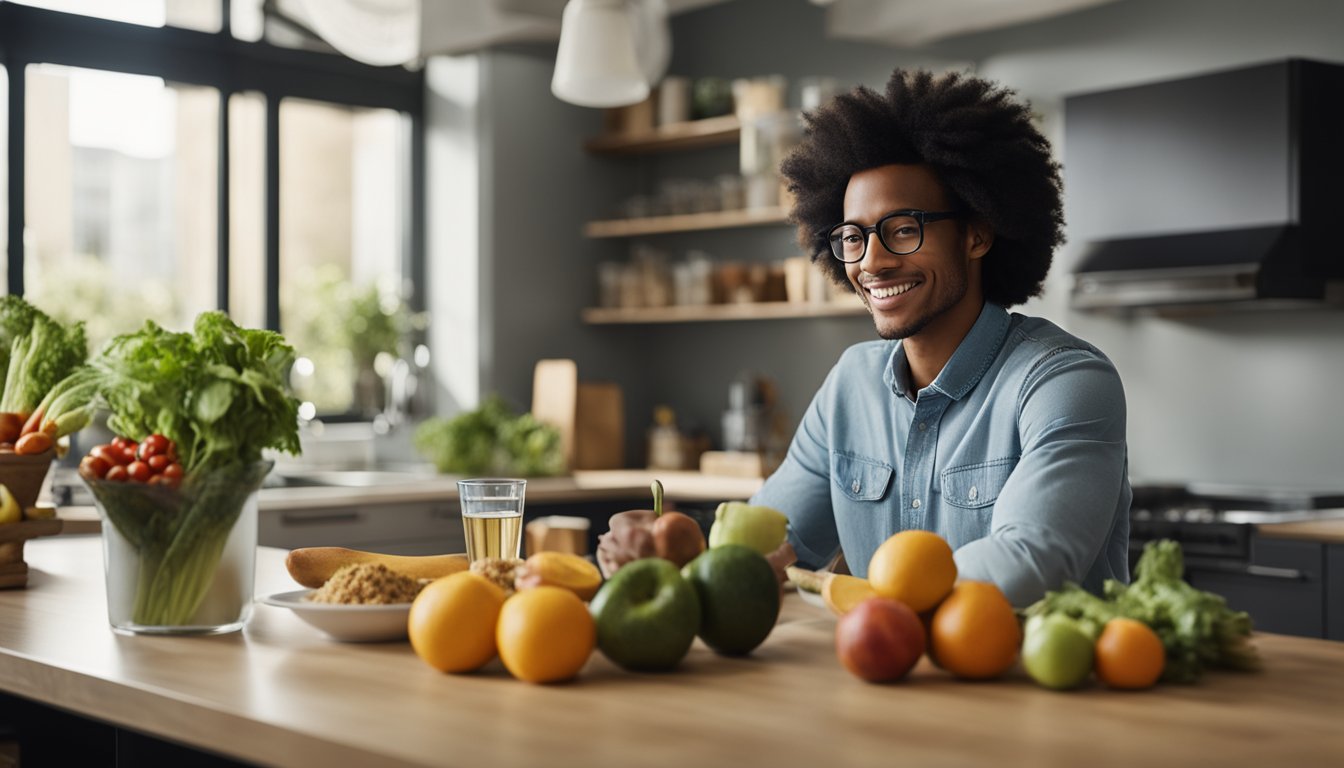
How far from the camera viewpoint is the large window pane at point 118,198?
4.77 meters

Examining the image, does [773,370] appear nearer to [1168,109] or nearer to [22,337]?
[1168,109]

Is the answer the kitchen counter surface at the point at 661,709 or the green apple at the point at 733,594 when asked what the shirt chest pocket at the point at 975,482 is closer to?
the kitchen counter surface at the point at 661,709

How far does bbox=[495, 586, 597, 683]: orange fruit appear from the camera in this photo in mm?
1298

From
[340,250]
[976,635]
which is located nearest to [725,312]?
[340,250]

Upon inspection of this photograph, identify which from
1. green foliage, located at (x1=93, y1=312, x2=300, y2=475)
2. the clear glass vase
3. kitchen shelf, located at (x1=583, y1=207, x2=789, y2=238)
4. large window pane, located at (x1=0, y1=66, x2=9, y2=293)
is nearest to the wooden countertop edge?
the clear glass vase

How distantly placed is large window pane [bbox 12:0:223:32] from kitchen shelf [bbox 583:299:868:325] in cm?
176

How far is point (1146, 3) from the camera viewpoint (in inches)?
174

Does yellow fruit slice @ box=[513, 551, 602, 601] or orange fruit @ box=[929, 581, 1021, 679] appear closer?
orange fruit @ box=[929, 581, 1021, 679]

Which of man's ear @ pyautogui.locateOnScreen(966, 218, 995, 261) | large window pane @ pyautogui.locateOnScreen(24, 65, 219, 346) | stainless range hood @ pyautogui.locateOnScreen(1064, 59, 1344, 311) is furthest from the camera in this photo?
large window pane @ pyautogui.locateOnScreen(24, 65, 219, 346)

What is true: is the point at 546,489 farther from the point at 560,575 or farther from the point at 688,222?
the point at 560,575

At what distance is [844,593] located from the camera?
4.83 ft

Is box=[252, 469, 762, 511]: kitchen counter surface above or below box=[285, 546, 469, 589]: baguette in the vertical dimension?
below

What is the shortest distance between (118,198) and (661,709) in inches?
169

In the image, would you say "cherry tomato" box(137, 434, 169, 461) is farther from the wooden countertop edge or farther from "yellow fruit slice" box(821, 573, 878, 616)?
"yellow fruit slice" box(821, 573, 878, 616)
